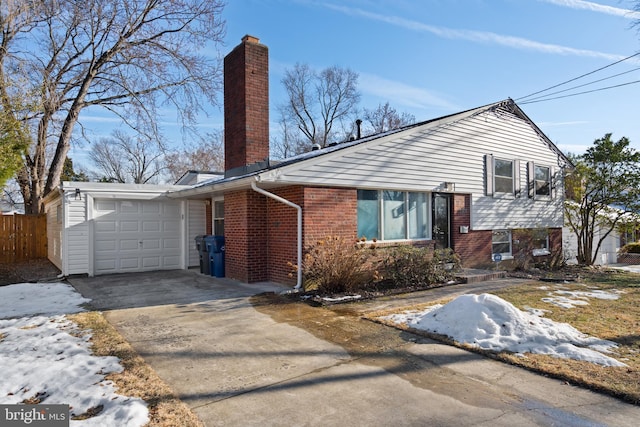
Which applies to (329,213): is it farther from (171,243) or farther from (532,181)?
(532,181)

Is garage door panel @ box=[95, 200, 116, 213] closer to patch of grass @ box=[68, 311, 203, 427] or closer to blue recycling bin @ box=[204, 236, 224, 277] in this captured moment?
blue recycling bin @ box=[204, 236, 224, 277]

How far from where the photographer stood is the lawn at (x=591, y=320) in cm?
364

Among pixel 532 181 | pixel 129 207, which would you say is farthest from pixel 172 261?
pixel 532 181

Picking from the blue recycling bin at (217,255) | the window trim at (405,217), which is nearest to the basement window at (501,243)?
the window trim at (405,217)

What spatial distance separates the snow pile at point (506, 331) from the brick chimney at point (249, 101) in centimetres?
601

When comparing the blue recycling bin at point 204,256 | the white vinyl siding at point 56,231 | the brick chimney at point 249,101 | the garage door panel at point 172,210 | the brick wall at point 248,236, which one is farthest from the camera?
the garage door panel at point 172,210

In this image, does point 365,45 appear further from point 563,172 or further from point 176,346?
point 176,346

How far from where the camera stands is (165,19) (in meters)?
17.5

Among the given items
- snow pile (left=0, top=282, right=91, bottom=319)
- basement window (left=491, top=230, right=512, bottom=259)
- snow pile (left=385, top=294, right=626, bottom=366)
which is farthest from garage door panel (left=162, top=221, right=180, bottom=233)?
basement window (left=491, top=230, right=512, bottom=259)

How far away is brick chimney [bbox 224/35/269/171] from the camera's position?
31.5ft

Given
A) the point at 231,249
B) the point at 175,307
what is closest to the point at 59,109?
the point at 231,249

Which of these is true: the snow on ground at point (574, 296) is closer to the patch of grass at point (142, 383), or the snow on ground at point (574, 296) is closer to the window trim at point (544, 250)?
the window trim at point (544, 250)

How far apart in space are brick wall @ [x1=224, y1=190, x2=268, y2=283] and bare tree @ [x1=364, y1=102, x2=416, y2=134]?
1004 inches

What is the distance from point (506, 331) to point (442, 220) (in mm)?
6477
